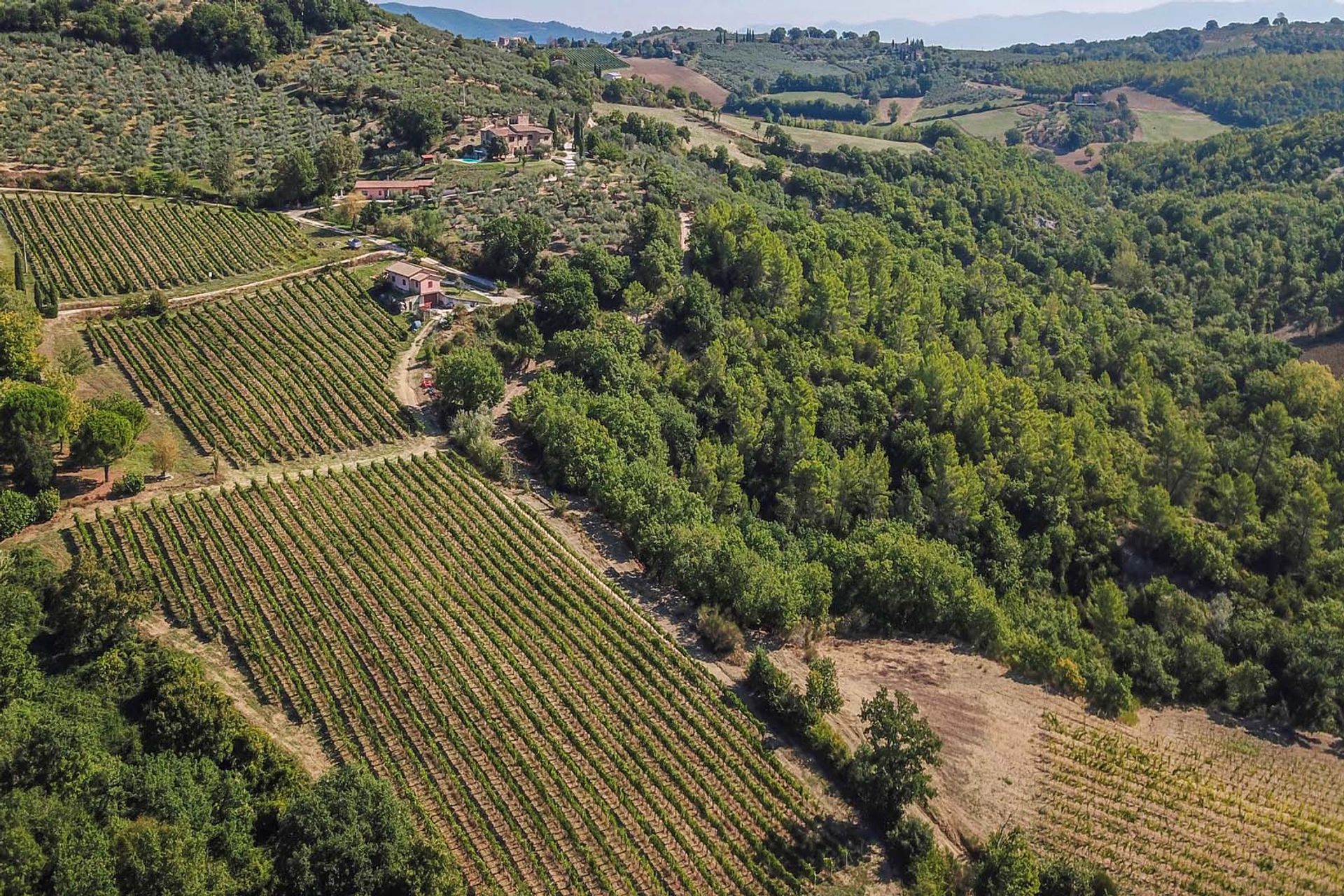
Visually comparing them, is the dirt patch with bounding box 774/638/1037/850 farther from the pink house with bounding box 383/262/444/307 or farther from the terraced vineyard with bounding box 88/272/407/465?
the pink house with bounding box 383/262/444/307

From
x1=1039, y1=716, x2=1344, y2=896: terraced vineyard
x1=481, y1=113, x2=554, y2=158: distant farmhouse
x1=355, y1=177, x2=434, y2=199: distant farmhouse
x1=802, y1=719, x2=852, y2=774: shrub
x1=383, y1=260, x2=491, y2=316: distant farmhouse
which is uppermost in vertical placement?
x1=481, y1=113, x2=554, y2=158: distant farmhouse

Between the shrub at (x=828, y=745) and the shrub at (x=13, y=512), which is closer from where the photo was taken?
the shrub at (x=828, y=745)

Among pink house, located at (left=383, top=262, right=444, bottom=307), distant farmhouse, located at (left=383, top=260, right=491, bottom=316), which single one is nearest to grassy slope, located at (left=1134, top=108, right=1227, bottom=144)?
distant farmhouse, located at (left=383, top=260, right=491, bottom=316)

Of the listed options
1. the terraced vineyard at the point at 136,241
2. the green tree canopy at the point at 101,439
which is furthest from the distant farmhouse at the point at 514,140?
the green tree canopy at the point at 101,439

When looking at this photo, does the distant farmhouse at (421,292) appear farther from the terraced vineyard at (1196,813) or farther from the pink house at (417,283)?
the terraced vineyard at (1196,813)

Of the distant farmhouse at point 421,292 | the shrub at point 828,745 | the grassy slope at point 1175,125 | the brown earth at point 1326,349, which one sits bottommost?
the shrub at point 828,745

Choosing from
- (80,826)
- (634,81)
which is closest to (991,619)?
(80,826)

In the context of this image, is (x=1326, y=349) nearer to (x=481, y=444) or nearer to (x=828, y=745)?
(x=828, y=745)
